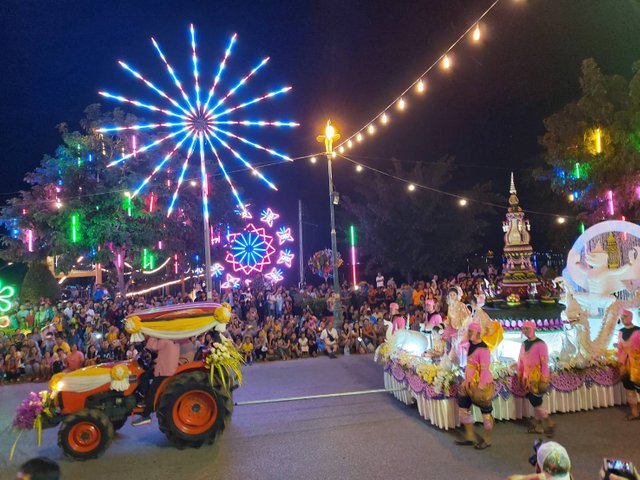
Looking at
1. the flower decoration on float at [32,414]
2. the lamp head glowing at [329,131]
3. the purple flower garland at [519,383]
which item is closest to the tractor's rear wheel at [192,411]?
the flower decoration on float at [32,414]

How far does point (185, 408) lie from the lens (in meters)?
7.02

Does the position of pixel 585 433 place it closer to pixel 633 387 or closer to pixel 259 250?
pixel 633 387

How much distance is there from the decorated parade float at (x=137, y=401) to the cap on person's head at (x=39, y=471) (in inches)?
162

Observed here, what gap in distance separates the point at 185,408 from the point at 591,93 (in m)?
19.4

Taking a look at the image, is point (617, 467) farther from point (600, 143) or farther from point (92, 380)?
point (600, 143)

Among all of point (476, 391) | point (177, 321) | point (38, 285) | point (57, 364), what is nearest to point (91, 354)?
point (57, 364)

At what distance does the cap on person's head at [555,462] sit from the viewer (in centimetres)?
316

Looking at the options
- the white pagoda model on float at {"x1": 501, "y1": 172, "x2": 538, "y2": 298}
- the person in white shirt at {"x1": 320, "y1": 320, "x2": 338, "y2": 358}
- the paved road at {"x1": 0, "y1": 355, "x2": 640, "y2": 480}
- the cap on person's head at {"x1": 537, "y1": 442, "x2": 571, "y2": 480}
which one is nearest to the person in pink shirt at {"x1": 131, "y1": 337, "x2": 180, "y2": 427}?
the paved road at {"x1": 0, "y1": 355, "x2": 640, "y2": 480}

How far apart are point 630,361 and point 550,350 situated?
56.1 inches

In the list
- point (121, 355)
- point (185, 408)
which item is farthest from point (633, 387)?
point (121, 355)

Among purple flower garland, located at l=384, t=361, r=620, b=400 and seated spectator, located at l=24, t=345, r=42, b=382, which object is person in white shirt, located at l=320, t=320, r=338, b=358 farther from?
seated spectator, located at l=24, t=345, r=42, b=382

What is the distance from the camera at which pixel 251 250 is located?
2467 centimetres

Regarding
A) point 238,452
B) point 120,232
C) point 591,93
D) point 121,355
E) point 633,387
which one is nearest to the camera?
point 238,452

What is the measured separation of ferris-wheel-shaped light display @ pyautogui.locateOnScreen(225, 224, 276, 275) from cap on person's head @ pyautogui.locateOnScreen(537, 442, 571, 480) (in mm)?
21761
